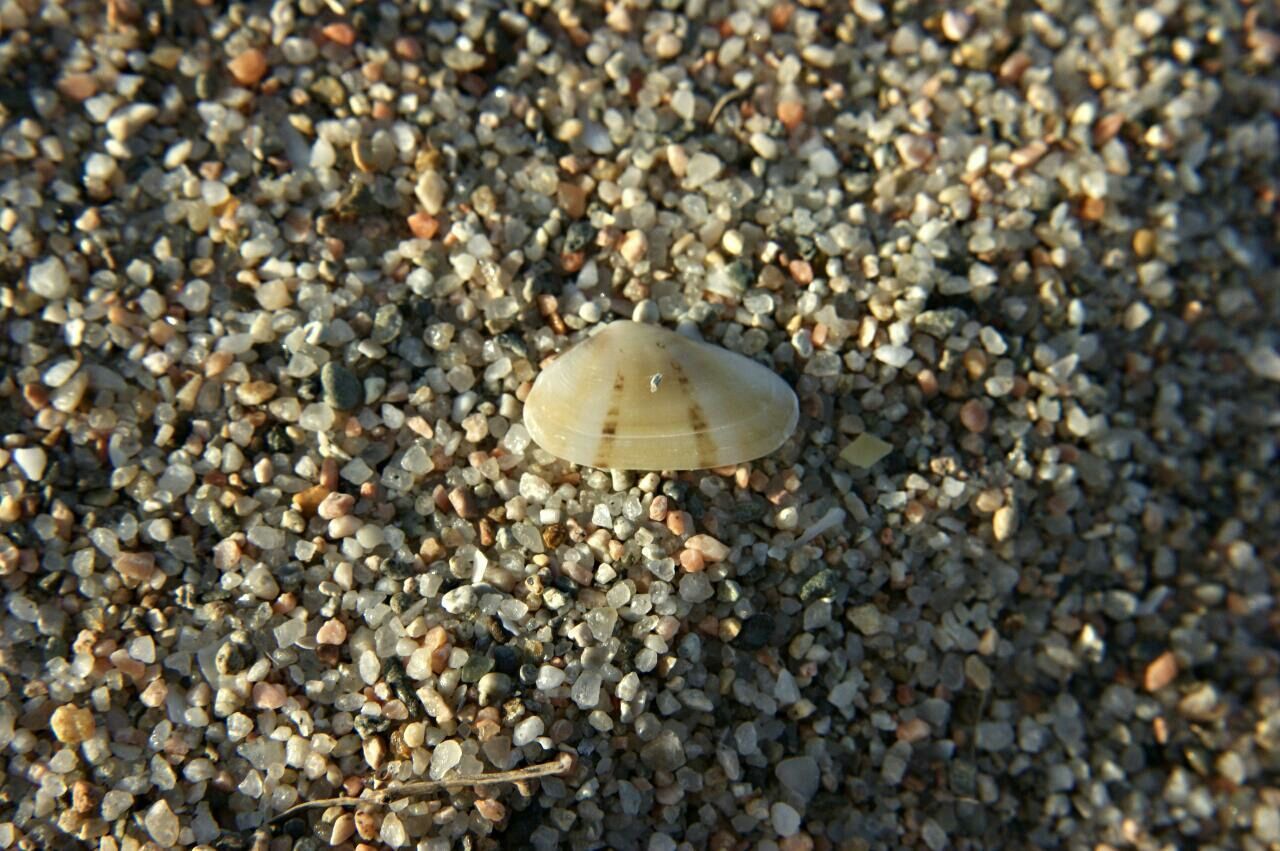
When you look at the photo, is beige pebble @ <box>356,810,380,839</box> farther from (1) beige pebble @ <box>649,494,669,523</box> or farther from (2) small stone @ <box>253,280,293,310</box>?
(2) small stone @ <box>253,280,293,310</box>

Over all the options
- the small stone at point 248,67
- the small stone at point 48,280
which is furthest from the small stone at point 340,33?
the small stone at point 48,280

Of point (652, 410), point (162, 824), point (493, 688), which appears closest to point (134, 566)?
point (162, 824)

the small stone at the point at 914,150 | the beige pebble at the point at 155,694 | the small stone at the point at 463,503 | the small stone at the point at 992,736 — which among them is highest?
the small stone at the point at 914,150

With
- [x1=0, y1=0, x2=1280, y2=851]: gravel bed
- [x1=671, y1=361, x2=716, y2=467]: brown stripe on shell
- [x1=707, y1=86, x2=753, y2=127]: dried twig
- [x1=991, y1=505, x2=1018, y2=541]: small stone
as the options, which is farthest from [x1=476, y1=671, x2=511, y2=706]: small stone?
[x1=707, y1=86, x2=753, y2=127]: dried twig

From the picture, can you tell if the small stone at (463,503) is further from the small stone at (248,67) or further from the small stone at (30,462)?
the small stone at (248,67)

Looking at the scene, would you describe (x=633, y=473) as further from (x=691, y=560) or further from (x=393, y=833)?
(x=393, y=833)

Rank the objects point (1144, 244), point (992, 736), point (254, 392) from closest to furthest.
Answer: point (254, 392)
point (992, 736)
point (1144, 244)
